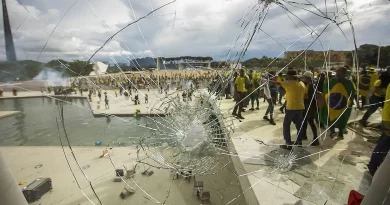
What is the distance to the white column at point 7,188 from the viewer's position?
1.36m

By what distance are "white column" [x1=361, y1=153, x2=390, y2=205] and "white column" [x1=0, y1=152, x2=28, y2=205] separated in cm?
224

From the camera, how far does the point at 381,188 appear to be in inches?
44.2

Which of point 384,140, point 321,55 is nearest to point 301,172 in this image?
point 384,140

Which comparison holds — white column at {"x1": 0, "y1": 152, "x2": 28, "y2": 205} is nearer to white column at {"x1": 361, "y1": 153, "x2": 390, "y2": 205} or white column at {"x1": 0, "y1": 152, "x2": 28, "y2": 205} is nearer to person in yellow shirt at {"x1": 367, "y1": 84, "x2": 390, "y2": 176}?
white column at {"x1": 361, "y1": 153, "x2": 390, "y2": 205}

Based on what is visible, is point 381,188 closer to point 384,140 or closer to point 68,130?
point 384,140

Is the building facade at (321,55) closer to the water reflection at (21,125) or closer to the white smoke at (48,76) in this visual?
the white smoke at (48,76)

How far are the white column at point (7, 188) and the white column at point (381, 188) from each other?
2236mm

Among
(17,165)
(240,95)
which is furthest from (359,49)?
(17,165)

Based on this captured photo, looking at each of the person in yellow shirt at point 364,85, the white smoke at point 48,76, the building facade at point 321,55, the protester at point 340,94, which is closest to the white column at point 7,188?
the white smoke at point 48,76

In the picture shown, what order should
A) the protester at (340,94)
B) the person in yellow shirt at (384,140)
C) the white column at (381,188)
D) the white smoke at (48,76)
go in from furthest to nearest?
the protester at (340,94) < the white smoke at (48,76) < the person in yellow shirt at (384,140) < the white column at (381,188)

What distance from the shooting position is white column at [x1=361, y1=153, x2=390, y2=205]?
3.59ft

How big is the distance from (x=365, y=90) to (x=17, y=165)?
27.1 feet

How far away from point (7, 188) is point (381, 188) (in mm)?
2262

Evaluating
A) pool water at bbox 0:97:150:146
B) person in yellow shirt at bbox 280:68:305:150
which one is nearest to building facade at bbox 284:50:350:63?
person in yellow shirt at bbox 280:68:305:150
